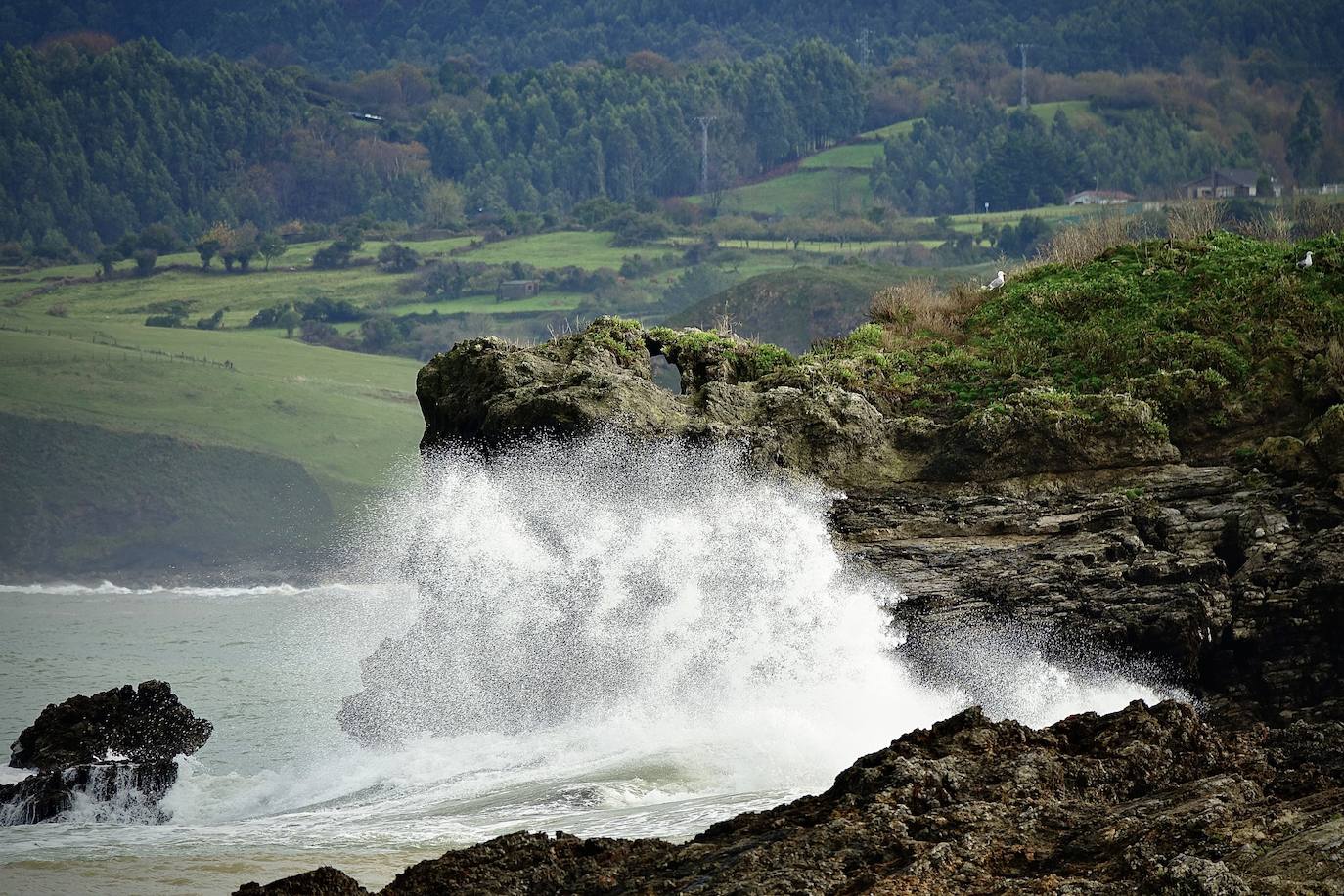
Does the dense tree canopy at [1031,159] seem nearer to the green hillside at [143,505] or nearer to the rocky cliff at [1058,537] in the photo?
the green hillside at [143,505]

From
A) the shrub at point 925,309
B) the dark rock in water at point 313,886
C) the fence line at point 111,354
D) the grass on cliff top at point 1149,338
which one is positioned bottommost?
the dark rock in water at point 313,886

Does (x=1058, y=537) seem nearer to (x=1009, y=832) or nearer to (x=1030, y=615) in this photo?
(x=1030, y=615)

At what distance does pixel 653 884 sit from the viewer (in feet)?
37.6

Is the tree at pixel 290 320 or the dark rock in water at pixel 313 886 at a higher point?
the tree at pixel 290 320

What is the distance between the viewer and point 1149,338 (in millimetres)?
25719

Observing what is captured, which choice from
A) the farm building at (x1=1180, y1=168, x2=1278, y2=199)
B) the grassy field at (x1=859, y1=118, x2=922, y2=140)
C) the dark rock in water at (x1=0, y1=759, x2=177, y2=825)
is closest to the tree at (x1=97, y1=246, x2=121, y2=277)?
the grassy field at (x1=859, y1=118, x2=922, y2=140)

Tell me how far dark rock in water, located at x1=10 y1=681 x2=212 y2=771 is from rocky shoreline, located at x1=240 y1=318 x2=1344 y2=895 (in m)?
5.32

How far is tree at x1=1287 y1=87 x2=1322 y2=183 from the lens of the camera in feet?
331

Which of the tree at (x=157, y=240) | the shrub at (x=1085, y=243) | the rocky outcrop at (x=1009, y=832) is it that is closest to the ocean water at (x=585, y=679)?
the rocky outcrop at (x=1009, y=832)

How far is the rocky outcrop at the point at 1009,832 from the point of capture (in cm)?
1070

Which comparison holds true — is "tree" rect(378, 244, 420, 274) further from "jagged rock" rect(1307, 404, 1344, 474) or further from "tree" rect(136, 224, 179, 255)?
"jagged rock" rect(1307, 404, 1344, 474)

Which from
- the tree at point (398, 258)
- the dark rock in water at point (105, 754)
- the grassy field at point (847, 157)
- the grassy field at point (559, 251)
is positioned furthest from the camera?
the grassy field at point (847, 157)

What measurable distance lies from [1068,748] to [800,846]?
128 inches

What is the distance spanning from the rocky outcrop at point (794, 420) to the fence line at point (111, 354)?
178 ft
